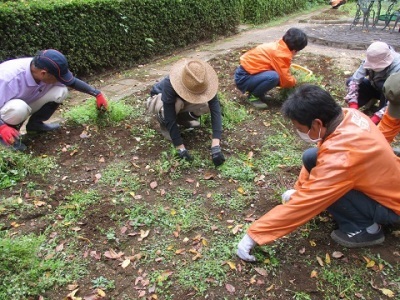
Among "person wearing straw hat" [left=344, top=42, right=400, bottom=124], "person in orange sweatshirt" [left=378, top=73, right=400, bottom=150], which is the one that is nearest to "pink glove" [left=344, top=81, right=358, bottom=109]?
"person wearing straw hat" [left=344, top=42, right=400, bottom=124]

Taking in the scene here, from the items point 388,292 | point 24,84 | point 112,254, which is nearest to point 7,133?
point 24,84

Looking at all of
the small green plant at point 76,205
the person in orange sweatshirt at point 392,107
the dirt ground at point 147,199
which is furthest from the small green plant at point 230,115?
the small green plant at point 76,205

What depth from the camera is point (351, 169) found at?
2092 mm

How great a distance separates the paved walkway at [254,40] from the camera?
5746mm

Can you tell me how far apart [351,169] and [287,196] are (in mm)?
814

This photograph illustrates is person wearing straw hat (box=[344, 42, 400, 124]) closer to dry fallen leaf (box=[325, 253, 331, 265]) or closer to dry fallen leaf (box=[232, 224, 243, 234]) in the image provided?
dry fallen leaf (box=[325, 253, 331, 265])

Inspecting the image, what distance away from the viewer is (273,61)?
4.61 meters

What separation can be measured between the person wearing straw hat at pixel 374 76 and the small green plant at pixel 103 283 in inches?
122

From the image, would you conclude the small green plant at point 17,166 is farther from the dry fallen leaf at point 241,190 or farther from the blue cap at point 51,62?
→ the dry fallen leaf at point 241,190

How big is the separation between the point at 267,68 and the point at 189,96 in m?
1.69

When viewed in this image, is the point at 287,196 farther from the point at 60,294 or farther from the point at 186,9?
the point at 186,9

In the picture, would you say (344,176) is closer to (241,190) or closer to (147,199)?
(241,190)

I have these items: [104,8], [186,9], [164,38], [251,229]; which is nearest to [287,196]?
[251,229]

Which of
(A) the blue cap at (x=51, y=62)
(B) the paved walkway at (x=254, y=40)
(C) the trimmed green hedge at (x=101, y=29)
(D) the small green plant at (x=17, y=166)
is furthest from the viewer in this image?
(B) the paved walkway at (x=254, y=40)
